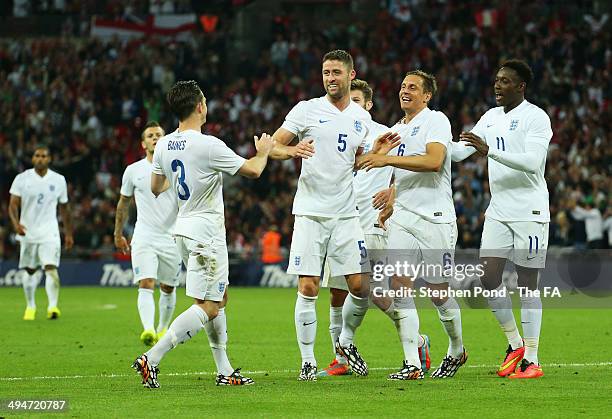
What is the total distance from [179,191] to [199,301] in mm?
976

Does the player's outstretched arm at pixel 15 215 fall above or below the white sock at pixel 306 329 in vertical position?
above

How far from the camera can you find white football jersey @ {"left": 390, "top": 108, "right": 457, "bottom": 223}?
10.9m

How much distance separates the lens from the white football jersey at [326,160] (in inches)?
416

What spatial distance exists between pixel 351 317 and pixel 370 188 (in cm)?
155

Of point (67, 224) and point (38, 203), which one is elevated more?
point (38, 203)

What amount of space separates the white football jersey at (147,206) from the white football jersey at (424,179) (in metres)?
4.60

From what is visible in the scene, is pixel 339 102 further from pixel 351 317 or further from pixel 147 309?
pixel 147 309

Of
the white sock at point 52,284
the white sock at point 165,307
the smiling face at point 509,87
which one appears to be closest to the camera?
the smiling face at point 509,87

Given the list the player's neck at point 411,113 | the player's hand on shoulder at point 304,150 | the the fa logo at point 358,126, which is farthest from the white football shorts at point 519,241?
the player's hand on shoulder at point 304,150

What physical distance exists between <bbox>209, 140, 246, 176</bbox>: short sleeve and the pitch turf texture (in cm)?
189

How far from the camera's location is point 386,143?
1048 centimetres

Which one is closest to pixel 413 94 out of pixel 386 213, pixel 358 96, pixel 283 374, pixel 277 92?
pixel 386 213

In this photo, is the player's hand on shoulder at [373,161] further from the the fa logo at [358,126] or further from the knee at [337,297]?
the knee at [337,297]

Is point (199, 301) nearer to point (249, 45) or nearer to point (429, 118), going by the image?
point (429, 118)
